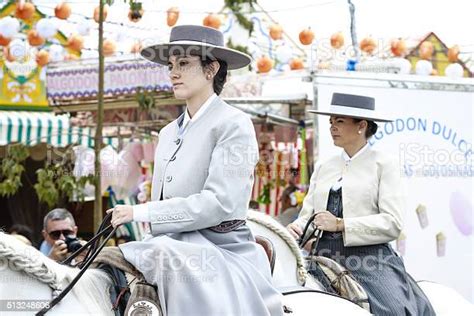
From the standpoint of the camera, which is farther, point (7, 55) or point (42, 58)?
point (42, 58)

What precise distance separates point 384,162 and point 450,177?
379cm

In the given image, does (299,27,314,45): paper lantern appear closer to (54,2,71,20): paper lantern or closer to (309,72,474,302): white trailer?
(54,2,71,20): paper lantern

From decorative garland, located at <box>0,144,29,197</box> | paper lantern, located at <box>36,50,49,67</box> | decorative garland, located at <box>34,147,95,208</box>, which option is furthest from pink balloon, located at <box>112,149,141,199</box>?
Answer: paper lantern, located at <box>36,50,49,67</box>

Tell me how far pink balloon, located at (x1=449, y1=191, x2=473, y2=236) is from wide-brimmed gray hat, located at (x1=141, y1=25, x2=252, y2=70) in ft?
16.5

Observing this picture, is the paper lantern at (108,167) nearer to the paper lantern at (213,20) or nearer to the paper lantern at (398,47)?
the paper lantern at (213,20)

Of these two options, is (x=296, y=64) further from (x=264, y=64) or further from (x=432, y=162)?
(x=432, y=162)

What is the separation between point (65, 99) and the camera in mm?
9938

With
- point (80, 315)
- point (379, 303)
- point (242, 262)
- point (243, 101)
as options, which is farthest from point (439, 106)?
point (80, 315)

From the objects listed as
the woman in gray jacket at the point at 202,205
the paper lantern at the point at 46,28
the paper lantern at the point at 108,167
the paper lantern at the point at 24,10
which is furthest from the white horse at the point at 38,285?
the paper lantern at the point at 46,28

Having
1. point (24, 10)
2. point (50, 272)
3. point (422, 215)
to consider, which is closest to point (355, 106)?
point (50, 272)

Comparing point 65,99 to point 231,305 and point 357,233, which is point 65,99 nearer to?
point 357,233

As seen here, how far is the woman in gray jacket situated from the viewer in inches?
120

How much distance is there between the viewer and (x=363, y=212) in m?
4.45

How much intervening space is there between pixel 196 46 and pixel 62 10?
666cm
